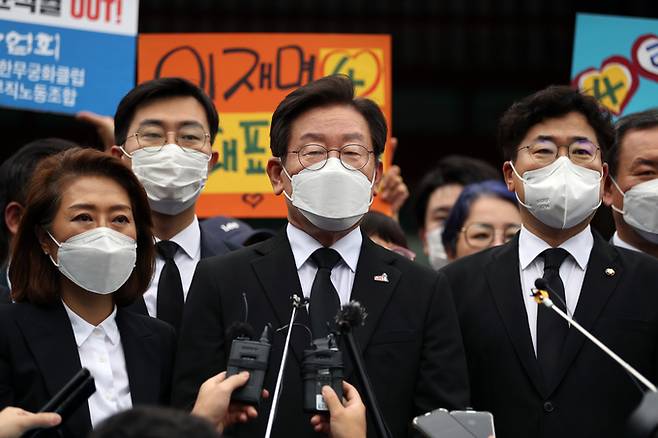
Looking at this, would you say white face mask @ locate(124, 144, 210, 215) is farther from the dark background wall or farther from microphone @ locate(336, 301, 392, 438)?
the dark background wall

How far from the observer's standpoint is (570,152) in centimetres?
466

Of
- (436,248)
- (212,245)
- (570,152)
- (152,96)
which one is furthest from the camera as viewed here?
(436,248)

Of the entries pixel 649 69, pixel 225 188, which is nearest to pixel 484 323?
pixel 225 188

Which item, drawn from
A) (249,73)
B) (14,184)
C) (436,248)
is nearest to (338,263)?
(14,184)

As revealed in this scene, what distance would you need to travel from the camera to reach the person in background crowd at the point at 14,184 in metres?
5.38

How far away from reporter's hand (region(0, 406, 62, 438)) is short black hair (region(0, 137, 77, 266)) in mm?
1850

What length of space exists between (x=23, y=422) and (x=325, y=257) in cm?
118

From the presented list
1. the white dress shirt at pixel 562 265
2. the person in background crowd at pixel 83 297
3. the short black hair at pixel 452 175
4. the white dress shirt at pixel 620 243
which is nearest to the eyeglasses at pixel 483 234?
the short black hair at pixel 452 175

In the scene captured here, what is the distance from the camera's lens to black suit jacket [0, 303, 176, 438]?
4.04 m

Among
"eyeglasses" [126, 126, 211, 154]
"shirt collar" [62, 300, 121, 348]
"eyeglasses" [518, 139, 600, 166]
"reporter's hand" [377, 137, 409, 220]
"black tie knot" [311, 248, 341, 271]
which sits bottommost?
"shirt collar" [62, 300, 121, 348]

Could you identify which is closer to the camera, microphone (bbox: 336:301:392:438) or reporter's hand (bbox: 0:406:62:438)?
microphone (bbox: 336:301:392:438)

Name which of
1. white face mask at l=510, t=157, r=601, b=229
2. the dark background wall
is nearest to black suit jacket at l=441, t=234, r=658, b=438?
white face mask at l=510, t=157, r=601, b=229

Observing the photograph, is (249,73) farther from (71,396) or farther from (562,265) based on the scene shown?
(71,396)

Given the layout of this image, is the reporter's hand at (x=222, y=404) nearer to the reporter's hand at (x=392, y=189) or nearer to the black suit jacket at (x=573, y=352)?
the black suit jacket at (x=573, y=352)
